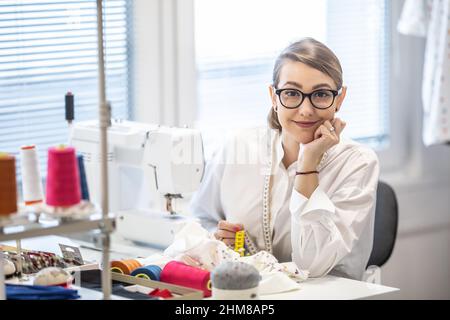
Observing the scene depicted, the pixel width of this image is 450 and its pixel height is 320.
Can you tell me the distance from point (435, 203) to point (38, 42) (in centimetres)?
206

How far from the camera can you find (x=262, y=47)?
147 inches

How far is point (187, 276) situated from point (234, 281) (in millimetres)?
198

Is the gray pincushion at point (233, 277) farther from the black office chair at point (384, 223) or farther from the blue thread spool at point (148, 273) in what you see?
the black office chair at point (384, 223)

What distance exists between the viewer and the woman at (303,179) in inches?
94.6

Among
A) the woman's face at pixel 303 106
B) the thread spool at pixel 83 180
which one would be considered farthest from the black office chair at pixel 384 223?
the thread spool at pixel 83 180

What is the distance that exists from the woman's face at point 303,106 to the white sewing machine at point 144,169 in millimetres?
256

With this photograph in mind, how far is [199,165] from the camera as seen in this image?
2.56 m

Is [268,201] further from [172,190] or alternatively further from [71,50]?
[71,50]

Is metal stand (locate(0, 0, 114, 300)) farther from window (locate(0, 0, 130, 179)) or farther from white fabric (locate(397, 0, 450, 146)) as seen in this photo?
white fabric (locate(397, 0, 450, 146))

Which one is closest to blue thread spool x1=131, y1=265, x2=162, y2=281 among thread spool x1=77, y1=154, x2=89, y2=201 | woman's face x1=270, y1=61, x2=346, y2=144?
woman's face x1=270, y1=61, x2=346, y2=144

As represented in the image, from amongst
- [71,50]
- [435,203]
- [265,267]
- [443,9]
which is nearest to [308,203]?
[265,267]

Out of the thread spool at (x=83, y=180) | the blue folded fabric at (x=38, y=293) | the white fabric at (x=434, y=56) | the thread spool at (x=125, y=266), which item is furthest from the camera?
the white fabric at (x=434, y=56)

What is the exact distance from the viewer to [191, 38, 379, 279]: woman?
2402 millimetres

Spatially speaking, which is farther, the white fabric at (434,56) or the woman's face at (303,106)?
the white fabric at (434,56)
